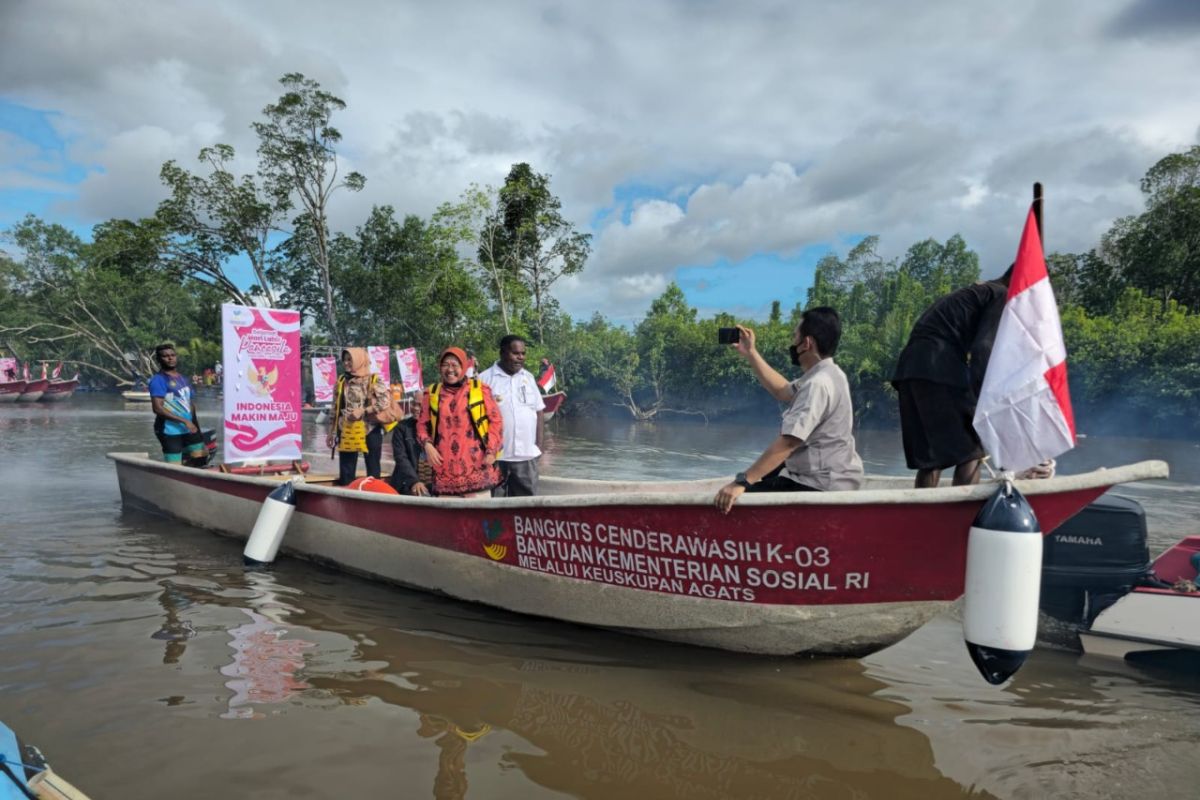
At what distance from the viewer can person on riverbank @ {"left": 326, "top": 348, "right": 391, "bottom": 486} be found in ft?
21.1

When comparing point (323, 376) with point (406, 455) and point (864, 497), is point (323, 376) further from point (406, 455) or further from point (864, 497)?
point (864, 497)

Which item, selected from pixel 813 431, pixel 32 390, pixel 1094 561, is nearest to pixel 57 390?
pixel 32 390

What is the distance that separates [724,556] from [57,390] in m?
46.9

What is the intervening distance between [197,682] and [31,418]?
29146mm

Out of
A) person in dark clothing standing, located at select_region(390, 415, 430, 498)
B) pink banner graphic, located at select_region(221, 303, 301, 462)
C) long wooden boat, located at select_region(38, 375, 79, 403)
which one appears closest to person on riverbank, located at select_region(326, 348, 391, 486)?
person in dark clothing standing, located at select_region(390, 415, 430, 498)

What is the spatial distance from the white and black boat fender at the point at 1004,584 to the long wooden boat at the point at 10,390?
45.5 meters

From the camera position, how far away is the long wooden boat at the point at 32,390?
117 ft

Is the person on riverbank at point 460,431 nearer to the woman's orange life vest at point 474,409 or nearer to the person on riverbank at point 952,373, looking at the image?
the woman's orange life vest at point 474,409

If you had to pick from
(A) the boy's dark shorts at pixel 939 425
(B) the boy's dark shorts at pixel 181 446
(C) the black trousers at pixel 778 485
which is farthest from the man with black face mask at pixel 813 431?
(B) the boy's dark shorts at pixel 181 446

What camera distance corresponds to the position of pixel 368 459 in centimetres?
687

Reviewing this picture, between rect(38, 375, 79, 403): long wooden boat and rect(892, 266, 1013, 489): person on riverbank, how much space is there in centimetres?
4611

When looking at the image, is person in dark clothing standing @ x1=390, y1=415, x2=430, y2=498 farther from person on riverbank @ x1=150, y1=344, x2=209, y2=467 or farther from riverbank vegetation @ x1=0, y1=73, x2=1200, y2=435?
riverbank vegetation @ x1=0, y1=73, x2=1200, y2=435

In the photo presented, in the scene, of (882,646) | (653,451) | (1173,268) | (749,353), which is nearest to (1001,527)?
(882,646)

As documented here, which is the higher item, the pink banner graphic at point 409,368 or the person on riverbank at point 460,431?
the pink banner graphic at point 409,368
